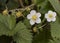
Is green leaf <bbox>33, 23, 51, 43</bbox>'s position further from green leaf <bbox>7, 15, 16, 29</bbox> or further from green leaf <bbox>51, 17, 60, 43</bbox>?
green leaf <bbox>7, 15, 16, 29</bbox>

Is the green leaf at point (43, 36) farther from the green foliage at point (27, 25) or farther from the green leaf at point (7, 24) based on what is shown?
the green leaf at point (7, 24)

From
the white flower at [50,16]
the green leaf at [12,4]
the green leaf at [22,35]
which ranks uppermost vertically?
the green leaf at [12,4]

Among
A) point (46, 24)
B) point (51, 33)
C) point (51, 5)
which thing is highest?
point (51, 5)

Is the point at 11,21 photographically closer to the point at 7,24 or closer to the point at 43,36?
the point at 7,24

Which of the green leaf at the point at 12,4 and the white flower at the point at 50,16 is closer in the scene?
the white flower at the point at 50,16

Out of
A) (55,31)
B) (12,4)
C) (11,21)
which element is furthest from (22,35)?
(12,4)

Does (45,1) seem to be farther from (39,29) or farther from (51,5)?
(39,29)

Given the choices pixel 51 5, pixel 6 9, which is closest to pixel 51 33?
pixel 51 5

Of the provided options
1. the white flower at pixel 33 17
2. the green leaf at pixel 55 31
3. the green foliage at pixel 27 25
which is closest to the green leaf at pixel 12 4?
the green foliage at pixel 27 25
